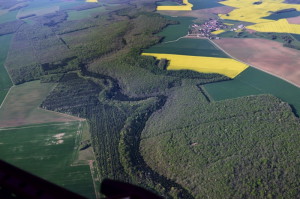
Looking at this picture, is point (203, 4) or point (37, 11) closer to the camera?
point (203, 4)

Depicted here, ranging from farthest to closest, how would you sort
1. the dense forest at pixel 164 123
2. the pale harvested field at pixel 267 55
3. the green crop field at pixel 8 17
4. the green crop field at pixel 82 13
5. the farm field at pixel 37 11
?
the farm field at pixel 37 11 < the green crop field at pixel 8 17 < the green crop field at pixel 82 13 < the pale harvested field at pixel 267 55 < the dense forest at pixel 164 123

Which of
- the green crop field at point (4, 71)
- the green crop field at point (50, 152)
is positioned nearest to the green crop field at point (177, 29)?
the green crop field at point (4, 71)

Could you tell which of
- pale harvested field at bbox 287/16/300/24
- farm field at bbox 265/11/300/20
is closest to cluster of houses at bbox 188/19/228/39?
farm field at bbox 265/11/300/20

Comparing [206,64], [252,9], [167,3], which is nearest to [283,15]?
[252,9]

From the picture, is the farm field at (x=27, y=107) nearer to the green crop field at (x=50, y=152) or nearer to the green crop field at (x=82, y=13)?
the green crop field at (x=50, y=152)

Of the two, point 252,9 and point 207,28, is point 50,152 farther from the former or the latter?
point 252,9

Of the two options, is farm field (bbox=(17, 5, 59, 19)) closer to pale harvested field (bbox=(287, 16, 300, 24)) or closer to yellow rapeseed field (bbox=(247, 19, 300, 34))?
yellow rapeseed field (bbox=(247, 19, 300, 34))
